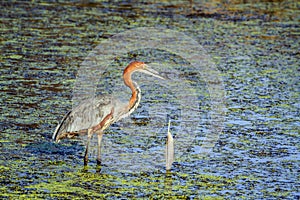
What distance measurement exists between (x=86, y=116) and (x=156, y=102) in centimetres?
213

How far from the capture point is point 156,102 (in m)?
7.96

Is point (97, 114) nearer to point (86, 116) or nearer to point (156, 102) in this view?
A: point (86, 116)

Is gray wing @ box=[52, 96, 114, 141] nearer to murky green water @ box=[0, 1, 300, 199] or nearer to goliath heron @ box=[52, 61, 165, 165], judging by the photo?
goliath heron @ box=[52, 61, 165, 165]

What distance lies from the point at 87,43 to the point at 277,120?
4116mm

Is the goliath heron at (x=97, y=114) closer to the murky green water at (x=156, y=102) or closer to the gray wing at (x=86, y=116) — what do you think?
the gray wing at (x=86, y=116)

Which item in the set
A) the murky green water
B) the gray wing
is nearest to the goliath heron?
the gray wing

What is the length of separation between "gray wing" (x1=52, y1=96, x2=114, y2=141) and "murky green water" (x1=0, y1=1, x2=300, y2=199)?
0.27m

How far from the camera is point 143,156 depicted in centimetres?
614

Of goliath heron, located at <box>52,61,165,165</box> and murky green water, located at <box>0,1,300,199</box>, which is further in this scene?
goliath heron, located at <box>52,61,165,165</box>

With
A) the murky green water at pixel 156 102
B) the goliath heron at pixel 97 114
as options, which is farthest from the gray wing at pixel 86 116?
the murky green water at pixel 156 102

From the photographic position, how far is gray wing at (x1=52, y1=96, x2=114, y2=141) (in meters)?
5.91

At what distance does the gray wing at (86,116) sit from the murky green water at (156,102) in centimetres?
27

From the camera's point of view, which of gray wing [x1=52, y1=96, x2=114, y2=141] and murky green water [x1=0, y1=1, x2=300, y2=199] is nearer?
murky green water [x1=0, y1=1, x2=300, y2=199]

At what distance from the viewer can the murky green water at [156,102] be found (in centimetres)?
546
